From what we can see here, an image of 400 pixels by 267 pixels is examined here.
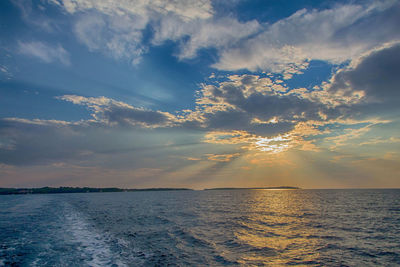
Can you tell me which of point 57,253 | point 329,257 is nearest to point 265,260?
point 329,257

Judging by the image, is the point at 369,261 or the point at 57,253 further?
the point at 57,253

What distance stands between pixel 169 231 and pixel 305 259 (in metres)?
15.4

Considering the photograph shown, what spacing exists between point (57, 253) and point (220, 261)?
42.5ft

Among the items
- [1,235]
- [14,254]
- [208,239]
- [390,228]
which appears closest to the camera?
[14,254]

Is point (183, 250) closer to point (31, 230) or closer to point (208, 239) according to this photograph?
point (208, 239)

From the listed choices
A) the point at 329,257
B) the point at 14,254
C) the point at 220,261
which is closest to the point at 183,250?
the point at 220,261

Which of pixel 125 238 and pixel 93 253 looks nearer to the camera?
pixel 93 253

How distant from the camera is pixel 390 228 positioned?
27344 mm

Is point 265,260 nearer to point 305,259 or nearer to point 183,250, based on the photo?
point 305,259

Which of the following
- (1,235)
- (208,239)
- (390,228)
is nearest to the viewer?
(208,239)

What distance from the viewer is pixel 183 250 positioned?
18.4 m

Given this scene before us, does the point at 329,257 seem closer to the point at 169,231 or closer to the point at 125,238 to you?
the point at 169,231

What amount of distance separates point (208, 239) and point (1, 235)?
75.9 feet

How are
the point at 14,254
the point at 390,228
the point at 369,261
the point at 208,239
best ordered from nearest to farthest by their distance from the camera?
the point at 369,261 → the point at 14,254 → the point at 208,239 → the point at 390,228
